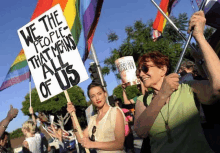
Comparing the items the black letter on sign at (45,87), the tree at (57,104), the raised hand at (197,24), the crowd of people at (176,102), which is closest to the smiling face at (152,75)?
the crowd of people at (176,102)

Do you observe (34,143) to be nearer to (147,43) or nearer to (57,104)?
(147,43)

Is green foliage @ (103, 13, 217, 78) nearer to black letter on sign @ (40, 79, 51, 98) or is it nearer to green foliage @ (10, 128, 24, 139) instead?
black letter on sign @ (40, 79, 51, 98)

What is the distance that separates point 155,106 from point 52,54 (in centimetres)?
231

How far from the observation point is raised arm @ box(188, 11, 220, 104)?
1.66 meters

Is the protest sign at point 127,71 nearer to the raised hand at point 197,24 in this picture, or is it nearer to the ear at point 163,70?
the ear at point 163,70

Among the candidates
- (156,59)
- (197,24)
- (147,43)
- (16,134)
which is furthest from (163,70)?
(16,134)

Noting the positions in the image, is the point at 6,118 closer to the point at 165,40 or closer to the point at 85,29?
the point at 85,29

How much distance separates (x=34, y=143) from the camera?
5527 millimetres

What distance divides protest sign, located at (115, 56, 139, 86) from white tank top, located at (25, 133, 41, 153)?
7.89 feet

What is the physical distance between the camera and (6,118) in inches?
158

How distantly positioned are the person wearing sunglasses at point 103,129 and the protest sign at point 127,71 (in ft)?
10.4

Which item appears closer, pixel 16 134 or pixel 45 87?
pixel 45 87

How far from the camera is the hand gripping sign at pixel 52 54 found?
144 inches

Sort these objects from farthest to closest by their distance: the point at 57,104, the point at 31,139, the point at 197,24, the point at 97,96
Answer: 1. the point at 57,104
2. the point at 31,139
3. the point at 97,96
4. the point at 197,24
